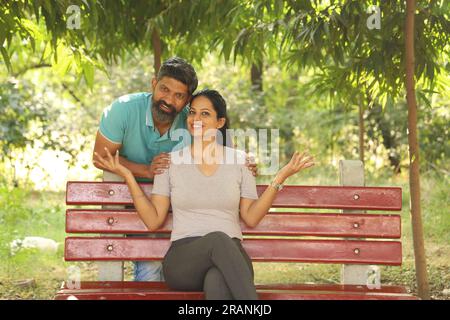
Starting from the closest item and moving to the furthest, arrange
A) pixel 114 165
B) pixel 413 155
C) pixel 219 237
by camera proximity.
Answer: pixel 219 237 < pixel 114 165 < pixel 413 155

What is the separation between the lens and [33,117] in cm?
981

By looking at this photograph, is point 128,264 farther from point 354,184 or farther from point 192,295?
point 192,295

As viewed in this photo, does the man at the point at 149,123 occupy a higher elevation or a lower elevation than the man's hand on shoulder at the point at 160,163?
higher

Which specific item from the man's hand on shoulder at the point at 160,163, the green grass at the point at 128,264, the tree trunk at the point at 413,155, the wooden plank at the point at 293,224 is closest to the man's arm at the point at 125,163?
the man's hand on shoulder at the point at 160,163

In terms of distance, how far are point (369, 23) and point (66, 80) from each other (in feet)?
36.4

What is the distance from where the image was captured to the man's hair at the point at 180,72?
404 centimetres

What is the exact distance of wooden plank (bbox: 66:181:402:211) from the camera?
402cm

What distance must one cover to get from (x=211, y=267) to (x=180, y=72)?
1.08m

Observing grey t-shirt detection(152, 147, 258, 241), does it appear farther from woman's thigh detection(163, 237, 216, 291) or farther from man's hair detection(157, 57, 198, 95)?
man's hair detection(157, 57, 198, 95)

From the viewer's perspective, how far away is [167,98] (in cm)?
407

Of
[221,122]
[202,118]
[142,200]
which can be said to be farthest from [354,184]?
[142,200]

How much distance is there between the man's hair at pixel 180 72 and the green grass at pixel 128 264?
2.34 m

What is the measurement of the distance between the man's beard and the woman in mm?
205

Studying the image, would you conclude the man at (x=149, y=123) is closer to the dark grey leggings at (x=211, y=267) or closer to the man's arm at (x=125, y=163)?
the man's arm at (x=125, y=163)
